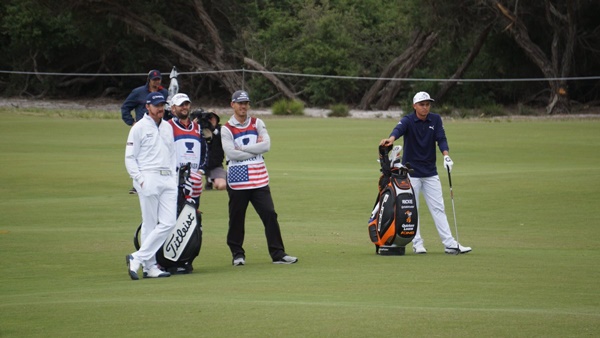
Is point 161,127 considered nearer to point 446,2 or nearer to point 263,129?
point 263,129

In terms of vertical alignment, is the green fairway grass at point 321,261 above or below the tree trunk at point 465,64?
below

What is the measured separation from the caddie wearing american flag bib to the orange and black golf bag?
119 centimetres

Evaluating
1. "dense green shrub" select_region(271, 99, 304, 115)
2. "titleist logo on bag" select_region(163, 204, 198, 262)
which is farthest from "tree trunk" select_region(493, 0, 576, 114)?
"titleist logo on bag" select_region(163, 204, 198, 262)

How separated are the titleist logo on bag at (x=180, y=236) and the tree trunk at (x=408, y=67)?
3704cm

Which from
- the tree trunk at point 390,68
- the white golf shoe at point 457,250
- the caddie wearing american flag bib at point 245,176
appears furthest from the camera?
the tree trunk at point 390,68

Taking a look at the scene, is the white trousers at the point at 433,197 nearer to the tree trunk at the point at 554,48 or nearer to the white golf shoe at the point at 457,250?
the white golf shoe at the point at 457,250

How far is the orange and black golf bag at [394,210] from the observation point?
12688mm

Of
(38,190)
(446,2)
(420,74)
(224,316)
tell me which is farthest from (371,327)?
(420,74)

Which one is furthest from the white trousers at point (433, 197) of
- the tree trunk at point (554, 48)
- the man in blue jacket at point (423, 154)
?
the tree trunk at point (554, 48)

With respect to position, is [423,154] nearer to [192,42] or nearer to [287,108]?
[287,108]

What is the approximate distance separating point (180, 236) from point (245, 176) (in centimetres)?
126

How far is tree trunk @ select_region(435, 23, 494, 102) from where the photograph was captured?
45112 mm

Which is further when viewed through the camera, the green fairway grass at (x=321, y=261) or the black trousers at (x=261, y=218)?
the black trousers at (x=261, y=218)

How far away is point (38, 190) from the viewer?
2192 cm
